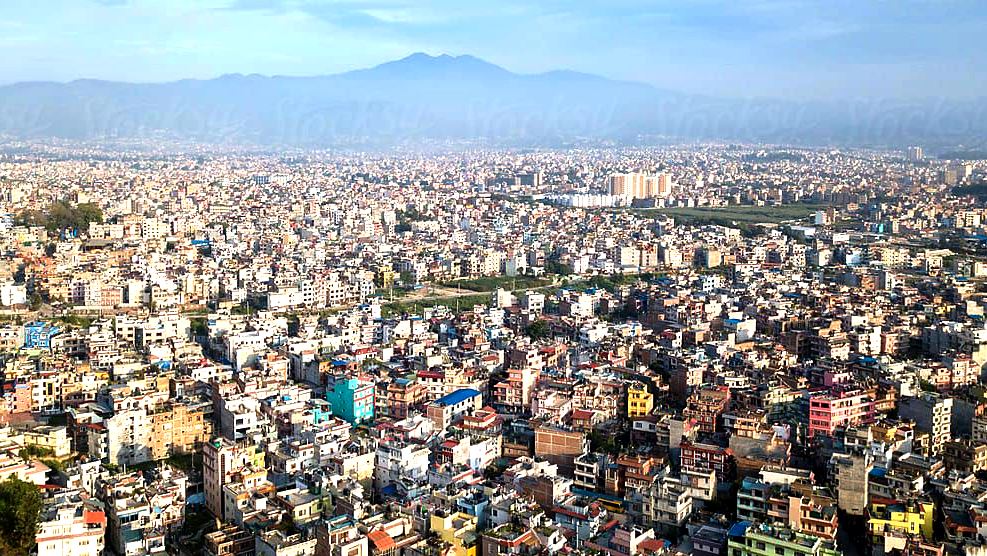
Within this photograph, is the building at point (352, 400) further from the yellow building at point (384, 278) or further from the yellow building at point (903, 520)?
the yellow building at point (384, 278)

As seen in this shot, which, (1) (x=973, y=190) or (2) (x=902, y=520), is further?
(1) (x=973, y=190)

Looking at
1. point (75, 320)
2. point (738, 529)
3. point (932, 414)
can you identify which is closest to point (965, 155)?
point (932, 414)

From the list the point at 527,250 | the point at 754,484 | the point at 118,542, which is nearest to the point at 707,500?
the point at 754,484

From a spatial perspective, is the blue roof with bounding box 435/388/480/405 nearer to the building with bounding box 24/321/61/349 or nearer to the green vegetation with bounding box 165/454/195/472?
the green vegetation with bounding box 165/454/195/472

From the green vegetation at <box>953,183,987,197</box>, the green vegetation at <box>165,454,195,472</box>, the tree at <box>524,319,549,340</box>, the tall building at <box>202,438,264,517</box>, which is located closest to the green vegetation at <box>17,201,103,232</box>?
the tree at <box>524,319,549,340</box>

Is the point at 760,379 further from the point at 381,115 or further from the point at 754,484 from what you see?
the point at 381,115

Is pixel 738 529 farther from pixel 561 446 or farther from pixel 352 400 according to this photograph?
pixel 352 400

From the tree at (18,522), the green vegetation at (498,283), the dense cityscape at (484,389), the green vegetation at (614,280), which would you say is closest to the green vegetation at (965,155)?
the dense cityscape at (484,389)
